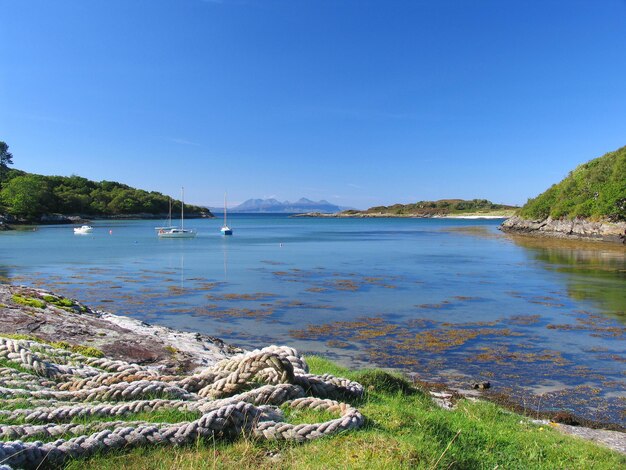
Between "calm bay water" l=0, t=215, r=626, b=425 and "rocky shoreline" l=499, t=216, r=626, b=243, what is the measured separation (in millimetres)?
30114

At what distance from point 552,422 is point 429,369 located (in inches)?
170

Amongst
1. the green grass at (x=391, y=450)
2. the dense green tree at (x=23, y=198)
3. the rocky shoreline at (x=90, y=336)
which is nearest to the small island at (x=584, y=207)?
the rocky shoreline at (x=90, y=336)

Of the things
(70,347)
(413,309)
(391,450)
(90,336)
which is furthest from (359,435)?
(413,309)

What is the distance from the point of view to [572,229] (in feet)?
259

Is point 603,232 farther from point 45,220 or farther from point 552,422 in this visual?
point 45,220

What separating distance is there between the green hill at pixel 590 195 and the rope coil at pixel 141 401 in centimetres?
7804

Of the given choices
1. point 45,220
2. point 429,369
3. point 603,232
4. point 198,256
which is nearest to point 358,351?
point 429,369

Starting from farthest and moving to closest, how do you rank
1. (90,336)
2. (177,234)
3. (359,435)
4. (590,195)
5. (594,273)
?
1. (590,195)
2. (177,234)
3. (594,273)
4. (90,336)
5. (359,435)

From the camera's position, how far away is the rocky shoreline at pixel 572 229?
6906 centimetres

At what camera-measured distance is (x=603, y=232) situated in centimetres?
7112

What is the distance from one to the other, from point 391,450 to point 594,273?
36616 mm

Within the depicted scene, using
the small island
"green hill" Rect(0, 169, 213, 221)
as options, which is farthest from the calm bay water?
"green hill" Rect(0, 169, 213, 221)

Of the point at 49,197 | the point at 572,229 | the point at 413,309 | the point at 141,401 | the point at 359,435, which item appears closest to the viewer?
the point at 359,435

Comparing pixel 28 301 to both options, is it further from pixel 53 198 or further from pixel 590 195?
pixel 53 198
